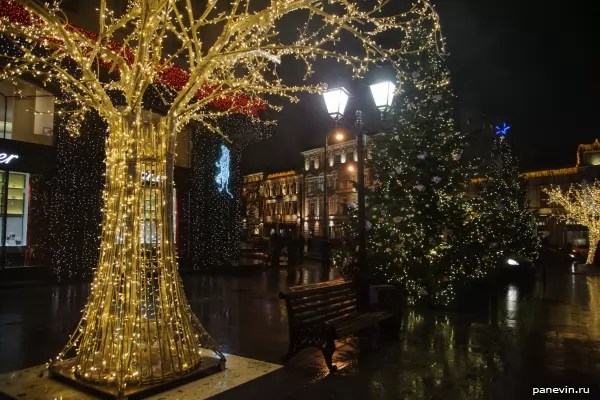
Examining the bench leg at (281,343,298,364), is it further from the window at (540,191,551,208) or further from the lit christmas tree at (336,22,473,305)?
the window at (540,191,551,208)

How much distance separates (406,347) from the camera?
7340 mm

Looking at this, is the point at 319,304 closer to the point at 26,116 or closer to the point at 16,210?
the point at 16,210

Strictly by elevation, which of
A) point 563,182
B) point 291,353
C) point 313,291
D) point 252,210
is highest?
point 563,182

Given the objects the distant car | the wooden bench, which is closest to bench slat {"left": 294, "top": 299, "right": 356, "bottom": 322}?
the wooden bench

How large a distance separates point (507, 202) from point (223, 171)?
1457cm

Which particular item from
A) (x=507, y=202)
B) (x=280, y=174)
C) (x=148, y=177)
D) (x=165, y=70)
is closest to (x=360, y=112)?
(x=148, y=177)

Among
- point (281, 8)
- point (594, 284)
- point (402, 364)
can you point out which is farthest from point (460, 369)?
point (594, 284)

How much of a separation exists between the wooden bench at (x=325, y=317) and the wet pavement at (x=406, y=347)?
32 centimetres

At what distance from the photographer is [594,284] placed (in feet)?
56.9

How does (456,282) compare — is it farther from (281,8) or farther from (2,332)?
(2,332)

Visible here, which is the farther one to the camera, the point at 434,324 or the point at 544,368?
the point at 434,324

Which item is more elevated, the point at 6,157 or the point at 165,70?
the point at 165,70

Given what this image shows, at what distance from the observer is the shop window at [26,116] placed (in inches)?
575

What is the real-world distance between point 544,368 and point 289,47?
5.41 m
